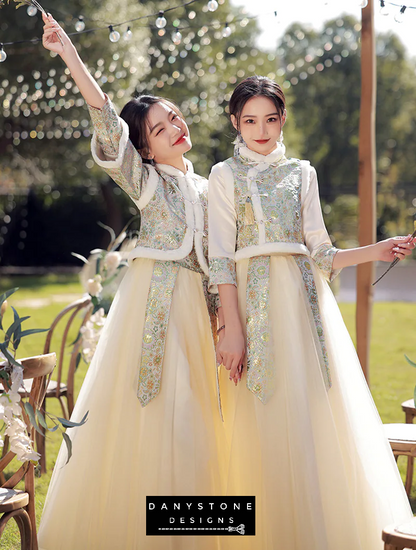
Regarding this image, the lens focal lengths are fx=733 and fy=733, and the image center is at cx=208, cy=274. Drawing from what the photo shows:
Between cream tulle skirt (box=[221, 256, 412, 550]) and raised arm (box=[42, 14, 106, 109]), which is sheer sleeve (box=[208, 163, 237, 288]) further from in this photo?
raised arm (box=[42, 14, 106, 109])

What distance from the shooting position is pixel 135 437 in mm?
2289

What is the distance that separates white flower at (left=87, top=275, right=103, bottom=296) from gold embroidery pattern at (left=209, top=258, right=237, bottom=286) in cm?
151

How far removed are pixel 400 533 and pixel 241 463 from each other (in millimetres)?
546

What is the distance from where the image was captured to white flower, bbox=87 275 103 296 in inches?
142

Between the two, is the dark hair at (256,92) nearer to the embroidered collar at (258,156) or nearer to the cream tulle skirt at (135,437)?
the embroidered collar at (258,156)

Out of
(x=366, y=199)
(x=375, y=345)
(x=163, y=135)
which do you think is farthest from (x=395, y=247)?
(x=375, y=345)

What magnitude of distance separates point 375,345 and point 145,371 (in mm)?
5558

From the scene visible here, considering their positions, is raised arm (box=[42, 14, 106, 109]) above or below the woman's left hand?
above

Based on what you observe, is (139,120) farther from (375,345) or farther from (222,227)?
(375,345)

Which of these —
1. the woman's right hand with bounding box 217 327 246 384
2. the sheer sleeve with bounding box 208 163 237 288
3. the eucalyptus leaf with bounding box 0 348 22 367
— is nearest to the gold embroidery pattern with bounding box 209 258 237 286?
the sheer sleeve with bounding box 208 163 237 288

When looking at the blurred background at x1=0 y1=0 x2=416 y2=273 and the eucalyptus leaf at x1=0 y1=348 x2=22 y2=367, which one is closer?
the eucalyptus leaf at x1=0 y1=348 x2=22 y2=367

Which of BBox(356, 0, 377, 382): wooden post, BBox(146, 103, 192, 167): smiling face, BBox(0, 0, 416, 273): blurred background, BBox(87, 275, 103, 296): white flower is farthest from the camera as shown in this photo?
BBox(0, 0, 416, 273): blurred background

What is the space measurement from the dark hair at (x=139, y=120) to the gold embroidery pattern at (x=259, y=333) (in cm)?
61

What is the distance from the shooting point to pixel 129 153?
7.77 feet
